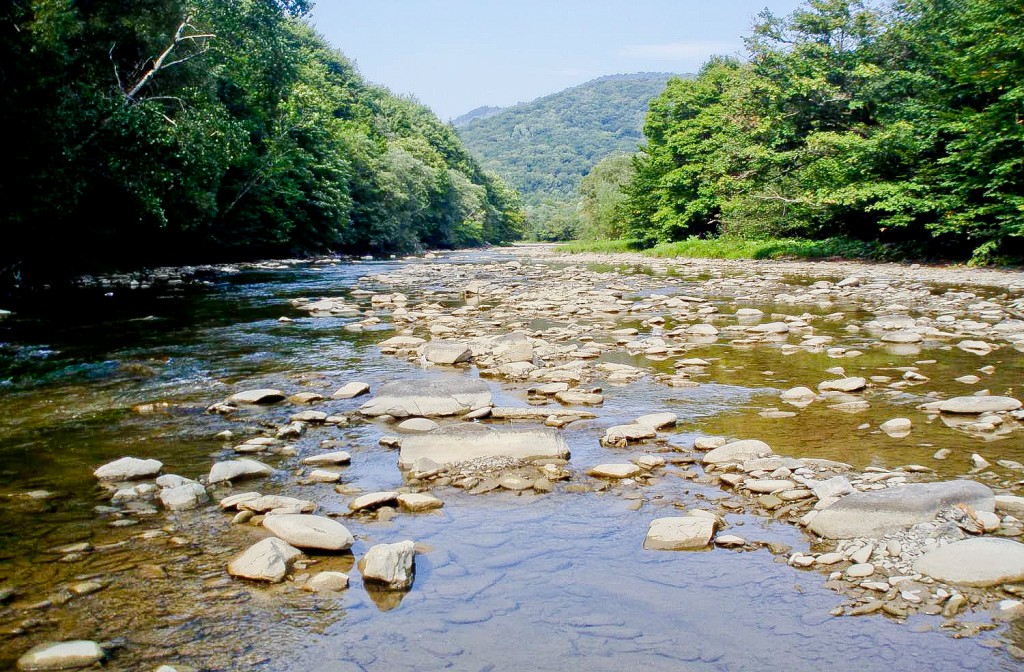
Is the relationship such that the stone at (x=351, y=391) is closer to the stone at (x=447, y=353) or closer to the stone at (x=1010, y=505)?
the stone at (x=447, y=353)

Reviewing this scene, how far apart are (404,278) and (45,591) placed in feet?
81.9

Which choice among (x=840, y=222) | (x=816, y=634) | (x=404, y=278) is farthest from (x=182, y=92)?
(x=840, y=222)

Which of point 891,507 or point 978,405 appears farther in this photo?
point 978,405

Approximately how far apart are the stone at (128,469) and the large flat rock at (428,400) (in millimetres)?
2414

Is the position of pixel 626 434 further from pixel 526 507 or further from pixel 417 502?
pixel 417 502

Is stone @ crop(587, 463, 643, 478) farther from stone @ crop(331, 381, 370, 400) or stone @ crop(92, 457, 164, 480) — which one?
stone @ crop(331, 381, 370, 400)

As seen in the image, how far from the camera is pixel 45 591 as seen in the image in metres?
3.80

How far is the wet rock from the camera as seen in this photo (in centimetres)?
705

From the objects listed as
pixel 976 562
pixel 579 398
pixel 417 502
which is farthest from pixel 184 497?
pixel 976 562

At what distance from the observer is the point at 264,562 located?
4.04 meters

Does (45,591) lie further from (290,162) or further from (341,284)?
(290,162)

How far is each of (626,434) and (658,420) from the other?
54 centimetres

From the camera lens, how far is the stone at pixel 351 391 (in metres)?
8.51

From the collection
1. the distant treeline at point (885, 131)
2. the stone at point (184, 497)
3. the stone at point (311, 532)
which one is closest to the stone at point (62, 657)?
the stone at point (311, 532)
